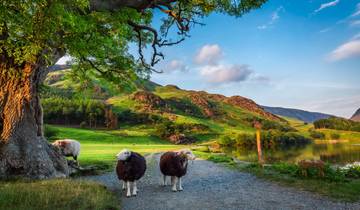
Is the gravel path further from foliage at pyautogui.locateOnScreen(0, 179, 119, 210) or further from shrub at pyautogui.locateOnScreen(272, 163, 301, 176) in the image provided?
shrub at pyautogui.locateOnScreen(272, 163, 301, 176)

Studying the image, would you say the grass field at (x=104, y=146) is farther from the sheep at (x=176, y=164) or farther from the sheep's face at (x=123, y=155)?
the sheep's face at (x=123, y=155)

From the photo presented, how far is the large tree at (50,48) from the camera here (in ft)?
30.4

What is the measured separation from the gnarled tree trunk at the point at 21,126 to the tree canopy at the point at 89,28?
906 millimetres

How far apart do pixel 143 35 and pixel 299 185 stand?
15094mm

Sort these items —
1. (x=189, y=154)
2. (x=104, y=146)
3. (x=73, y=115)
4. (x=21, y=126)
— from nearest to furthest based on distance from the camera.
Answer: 1. (x=189, y=154)
2. (x=21, y=126)
3. (x=104, y=146)
4. (x=73, y=115)

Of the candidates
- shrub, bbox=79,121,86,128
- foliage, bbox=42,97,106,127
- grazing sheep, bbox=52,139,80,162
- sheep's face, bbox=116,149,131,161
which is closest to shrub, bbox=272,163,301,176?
sheep's face, bbox=116,149,131,161

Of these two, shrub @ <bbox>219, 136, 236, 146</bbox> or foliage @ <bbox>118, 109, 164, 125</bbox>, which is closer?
shrub @ <bbox>219, 136, 236, 146</bbox>

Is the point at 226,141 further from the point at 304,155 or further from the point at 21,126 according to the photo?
the point at 21,126

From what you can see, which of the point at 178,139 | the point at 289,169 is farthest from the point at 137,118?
the point at 289,169

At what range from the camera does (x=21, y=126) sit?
658 inches

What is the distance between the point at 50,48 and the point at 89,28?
1667 mm

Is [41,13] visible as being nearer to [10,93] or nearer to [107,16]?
[107,16]

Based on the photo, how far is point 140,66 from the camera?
22453 millimetres

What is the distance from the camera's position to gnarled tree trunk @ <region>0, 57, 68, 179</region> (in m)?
15.9
